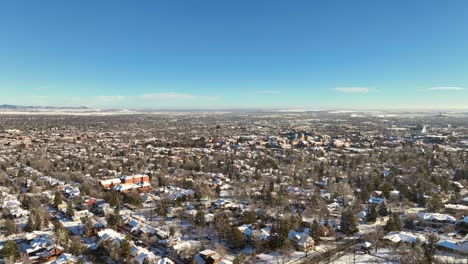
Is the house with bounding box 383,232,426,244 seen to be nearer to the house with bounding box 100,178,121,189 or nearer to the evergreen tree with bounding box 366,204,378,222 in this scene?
the evergreen tree with bounding box 366,204,378,222

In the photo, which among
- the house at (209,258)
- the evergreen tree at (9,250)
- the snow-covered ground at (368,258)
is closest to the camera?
the evergreen tree at (9,250)

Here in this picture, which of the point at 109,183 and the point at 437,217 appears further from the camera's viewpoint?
the point at 109,183

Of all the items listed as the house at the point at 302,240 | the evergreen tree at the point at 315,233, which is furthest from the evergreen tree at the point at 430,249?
the house at the point at 302,240

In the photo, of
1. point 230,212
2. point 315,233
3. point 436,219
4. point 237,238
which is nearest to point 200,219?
point 237,238

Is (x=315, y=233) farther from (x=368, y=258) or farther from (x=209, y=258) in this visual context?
(x=209, y=258)

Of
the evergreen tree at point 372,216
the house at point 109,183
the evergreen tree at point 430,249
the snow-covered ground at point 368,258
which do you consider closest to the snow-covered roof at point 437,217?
the evergreen tree at point 372,216

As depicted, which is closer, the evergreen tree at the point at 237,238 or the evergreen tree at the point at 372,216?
the evergreen tree at the point at 237,238

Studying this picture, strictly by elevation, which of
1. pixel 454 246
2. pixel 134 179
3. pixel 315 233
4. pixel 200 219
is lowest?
pixel 454 246

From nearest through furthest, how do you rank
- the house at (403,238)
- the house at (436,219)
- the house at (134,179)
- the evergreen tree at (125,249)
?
the evergreen tree at (125,249)
the house at (403,238)
the house at (436,219)
the house at (134,179)

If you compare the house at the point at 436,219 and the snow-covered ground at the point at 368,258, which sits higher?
the house at the point at 436,219

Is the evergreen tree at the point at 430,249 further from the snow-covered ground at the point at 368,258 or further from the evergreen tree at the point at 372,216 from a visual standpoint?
the evergreen tree at the point at 372,216

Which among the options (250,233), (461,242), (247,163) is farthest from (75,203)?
(461,242)

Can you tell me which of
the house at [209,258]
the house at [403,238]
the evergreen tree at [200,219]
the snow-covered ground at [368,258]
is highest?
the evergreen tree at [200,219]
